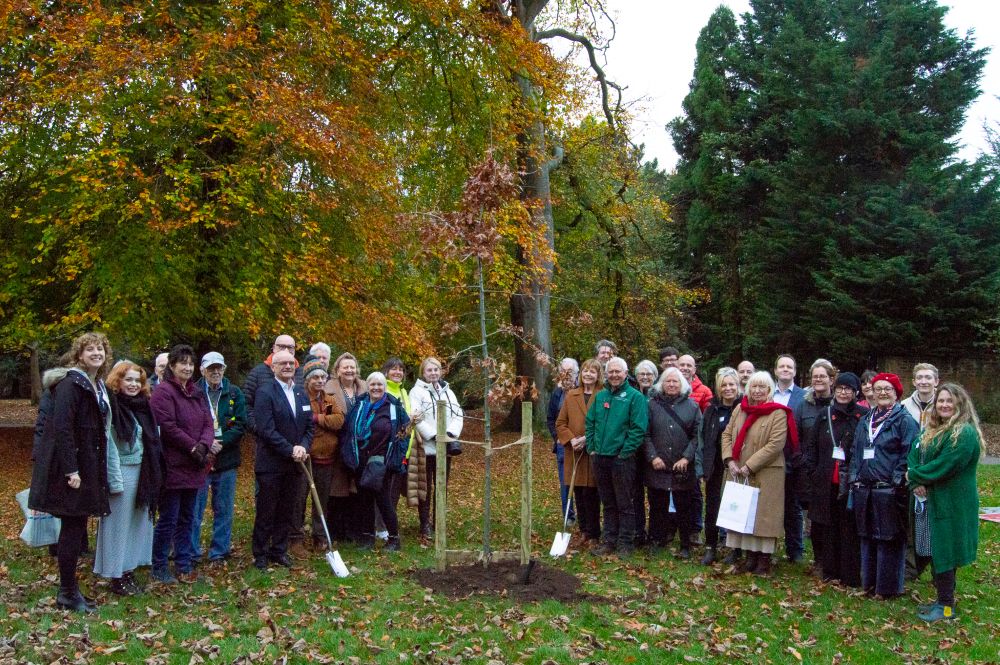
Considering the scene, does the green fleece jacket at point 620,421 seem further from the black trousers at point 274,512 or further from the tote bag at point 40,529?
the tote bag at point 40,529

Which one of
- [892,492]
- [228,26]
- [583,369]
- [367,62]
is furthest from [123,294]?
[892,492]

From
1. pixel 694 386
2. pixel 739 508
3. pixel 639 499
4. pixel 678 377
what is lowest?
pixel 639 499

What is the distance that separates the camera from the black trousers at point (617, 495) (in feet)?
27.9

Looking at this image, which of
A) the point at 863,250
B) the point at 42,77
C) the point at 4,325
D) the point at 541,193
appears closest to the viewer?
the point at 42,77

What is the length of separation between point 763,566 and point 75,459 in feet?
19.6

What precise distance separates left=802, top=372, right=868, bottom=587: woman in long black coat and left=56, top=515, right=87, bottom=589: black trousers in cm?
616

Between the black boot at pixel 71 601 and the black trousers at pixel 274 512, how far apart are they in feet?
5.26

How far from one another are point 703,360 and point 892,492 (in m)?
24.7

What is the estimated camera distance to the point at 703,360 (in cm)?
3125

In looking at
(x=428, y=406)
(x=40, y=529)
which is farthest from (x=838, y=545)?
(x=40, y=529)

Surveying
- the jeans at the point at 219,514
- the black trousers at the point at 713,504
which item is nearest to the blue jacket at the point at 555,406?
the black trousers at the point at 713,504

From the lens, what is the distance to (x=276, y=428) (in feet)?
24.7

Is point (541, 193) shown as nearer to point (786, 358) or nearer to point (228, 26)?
point (228, 26)

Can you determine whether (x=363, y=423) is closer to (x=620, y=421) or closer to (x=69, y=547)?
(x=620, y=421)
